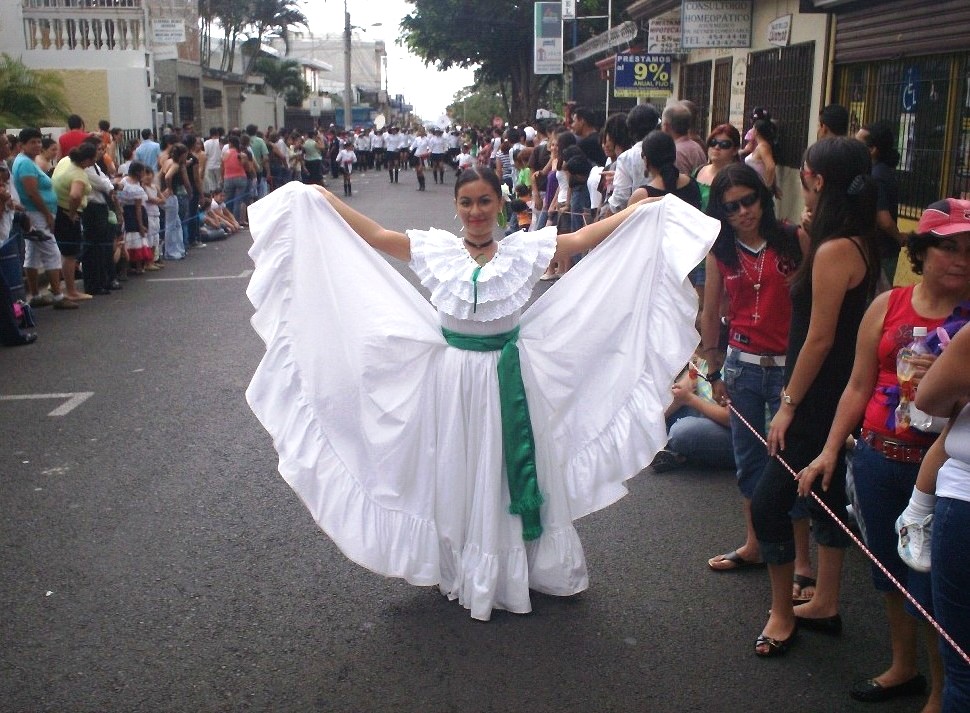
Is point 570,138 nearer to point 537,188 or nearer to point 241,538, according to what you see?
point 537,188

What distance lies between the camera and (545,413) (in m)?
4.36

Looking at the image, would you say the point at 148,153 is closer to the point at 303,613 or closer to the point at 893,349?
the point at 303,613

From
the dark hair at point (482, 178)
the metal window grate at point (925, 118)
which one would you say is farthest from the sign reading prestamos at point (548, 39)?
the dark hair at point (482, 178)

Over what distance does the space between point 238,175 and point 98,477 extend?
580 inches

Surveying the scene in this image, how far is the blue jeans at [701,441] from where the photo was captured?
6285mm

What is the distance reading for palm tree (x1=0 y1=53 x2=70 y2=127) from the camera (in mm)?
21406

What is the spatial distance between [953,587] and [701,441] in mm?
3506

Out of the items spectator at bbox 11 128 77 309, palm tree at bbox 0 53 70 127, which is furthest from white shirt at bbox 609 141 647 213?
palm tree at bbox 0 53 70 127

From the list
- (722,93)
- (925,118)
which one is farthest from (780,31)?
(925,118)

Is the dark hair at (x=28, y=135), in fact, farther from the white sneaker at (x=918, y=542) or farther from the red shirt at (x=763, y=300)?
the white sneaker at (x=918, y=542)

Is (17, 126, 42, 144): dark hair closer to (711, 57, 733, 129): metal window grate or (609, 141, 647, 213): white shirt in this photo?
(609, 141, 647, 213): white shirt

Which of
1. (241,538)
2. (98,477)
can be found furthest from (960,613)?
(98,477)

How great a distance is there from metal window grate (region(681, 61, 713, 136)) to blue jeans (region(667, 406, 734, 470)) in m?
12.6

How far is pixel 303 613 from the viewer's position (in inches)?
177
